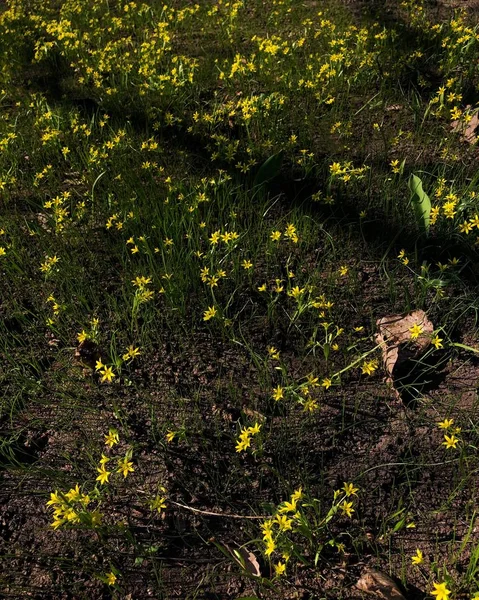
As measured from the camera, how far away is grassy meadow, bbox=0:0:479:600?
1.88m

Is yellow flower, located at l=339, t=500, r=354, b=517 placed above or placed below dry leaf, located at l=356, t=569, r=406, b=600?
above

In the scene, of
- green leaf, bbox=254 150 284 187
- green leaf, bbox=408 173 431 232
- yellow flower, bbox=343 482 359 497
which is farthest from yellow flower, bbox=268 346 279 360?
green leaf, bbox=254 150 284 187

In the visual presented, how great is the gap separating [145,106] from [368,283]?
2.80 metres

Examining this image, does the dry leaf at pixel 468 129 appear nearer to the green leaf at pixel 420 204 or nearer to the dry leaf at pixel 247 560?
the green leaf at pixel 420 204

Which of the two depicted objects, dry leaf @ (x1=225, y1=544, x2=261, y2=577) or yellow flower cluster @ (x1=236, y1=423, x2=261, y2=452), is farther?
yellow flower cluster @ (x1=236, y1=423, x2=261, y2=452)

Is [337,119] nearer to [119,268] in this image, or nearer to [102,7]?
[119,268]

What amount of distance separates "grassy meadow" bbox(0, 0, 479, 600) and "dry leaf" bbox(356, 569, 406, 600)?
17 mm

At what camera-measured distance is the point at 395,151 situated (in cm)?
370

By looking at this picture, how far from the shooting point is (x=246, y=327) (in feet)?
8.82

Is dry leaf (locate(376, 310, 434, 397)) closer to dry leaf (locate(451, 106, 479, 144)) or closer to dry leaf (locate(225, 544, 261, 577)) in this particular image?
dry leaf (locate(225, 544, 261, 577))

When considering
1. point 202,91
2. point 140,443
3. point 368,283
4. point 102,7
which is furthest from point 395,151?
point 102,7

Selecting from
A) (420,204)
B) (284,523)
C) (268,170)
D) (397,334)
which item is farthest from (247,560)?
(268,170)

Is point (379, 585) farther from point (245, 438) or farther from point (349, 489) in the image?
point (245, 438)

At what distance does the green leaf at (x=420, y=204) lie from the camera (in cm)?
286
